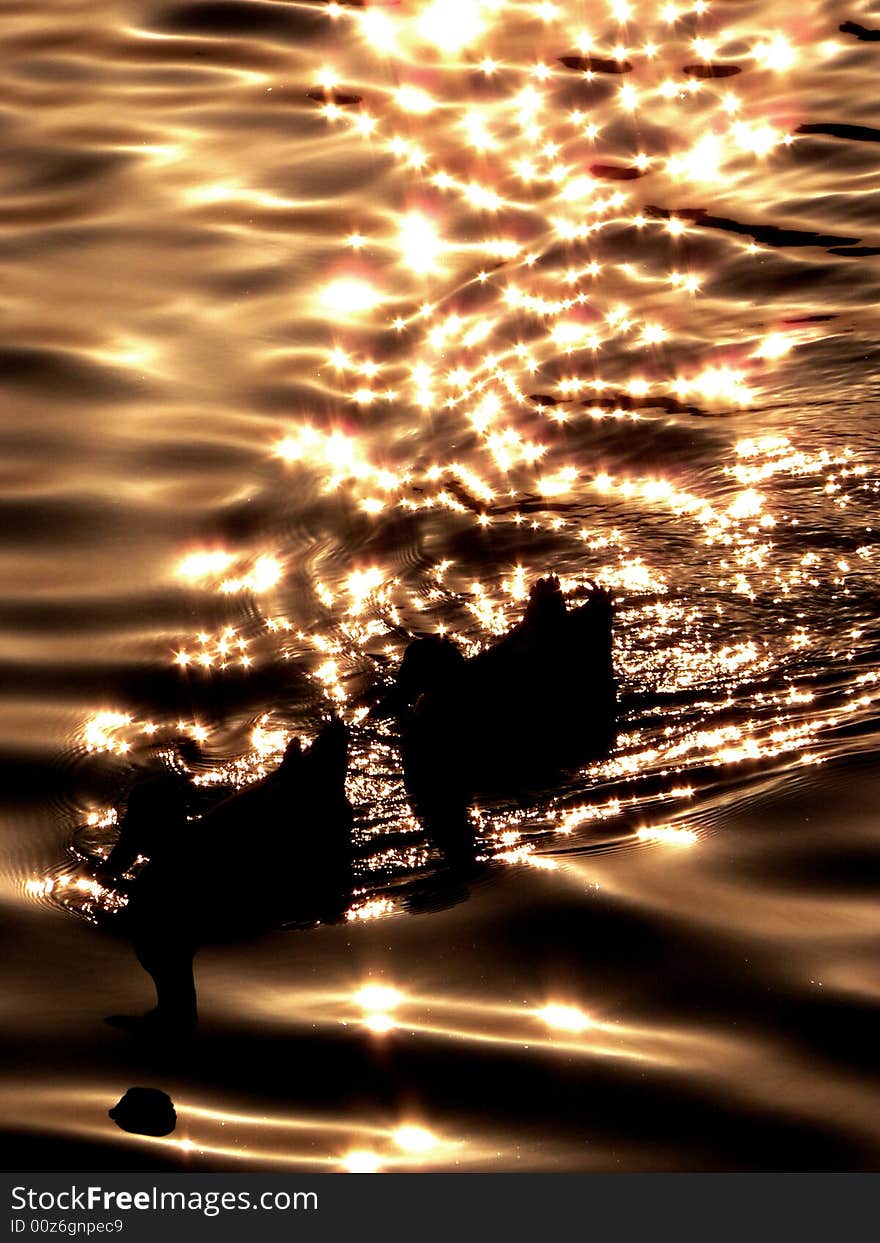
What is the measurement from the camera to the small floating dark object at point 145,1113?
4.85 meters

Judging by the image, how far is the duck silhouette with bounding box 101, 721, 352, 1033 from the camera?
18.0 ft

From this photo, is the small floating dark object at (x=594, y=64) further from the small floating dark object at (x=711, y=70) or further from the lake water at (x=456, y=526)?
the small floating dark object at (x=711, y=70)

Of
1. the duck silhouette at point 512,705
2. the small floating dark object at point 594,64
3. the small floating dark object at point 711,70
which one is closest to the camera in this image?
the duck silhouette at point 512,705

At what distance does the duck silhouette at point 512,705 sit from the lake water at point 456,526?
12 centimetres

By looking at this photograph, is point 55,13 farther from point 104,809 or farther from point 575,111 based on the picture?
point 104,809

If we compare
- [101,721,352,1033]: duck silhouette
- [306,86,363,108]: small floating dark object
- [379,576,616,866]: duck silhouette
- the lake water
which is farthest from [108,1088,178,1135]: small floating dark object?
[306,86,363,108]: small floating dark object

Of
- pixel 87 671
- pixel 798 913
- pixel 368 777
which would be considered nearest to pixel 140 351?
pixel 87 671

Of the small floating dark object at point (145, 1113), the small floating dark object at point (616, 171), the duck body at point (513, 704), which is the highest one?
the small floating dark object at point (616, 171)

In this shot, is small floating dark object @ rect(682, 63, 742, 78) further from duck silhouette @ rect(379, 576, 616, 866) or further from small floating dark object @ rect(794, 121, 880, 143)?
duck silhouette @ rect(379, 576, 616, 866)

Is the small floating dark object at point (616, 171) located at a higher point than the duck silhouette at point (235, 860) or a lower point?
higher

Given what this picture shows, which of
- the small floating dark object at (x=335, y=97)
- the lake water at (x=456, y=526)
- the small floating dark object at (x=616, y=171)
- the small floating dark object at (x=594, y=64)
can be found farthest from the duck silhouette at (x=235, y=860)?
the small floating dark object at (x=594, y=64)

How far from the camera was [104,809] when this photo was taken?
613 centimetres

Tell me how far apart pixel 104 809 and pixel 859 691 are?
2.58 metres

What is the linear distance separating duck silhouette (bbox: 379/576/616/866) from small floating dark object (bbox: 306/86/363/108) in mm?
6359
